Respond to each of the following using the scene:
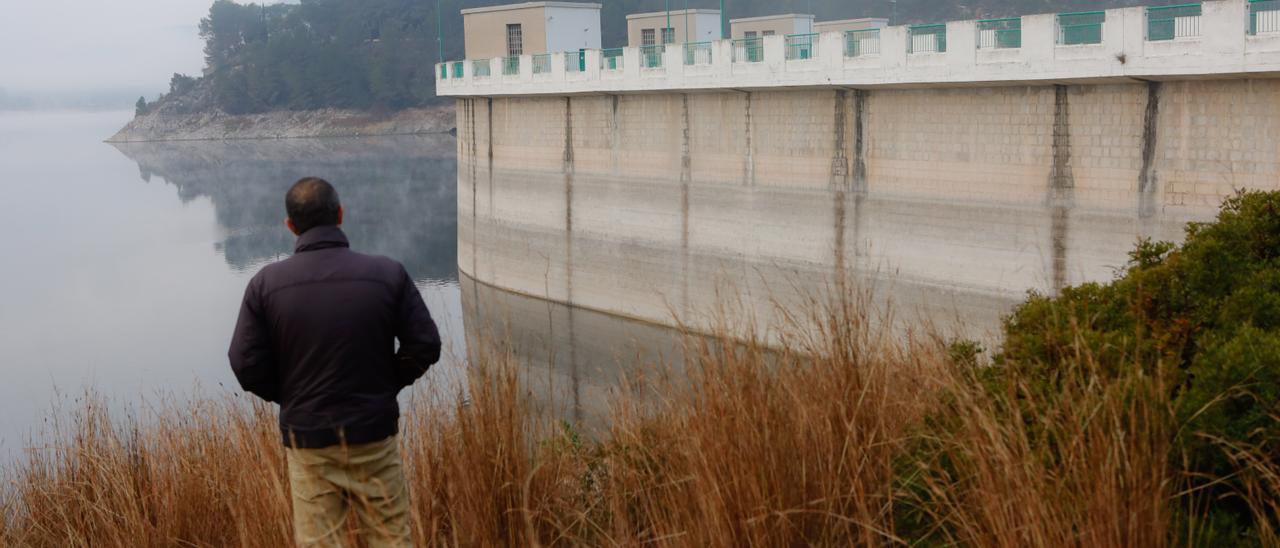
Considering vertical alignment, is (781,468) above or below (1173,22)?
below

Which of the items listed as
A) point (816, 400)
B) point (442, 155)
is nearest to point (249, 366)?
point (816, 400)

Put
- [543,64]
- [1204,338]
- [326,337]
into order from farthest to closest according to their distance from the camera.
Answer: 1. [543,64]
2. [1204,338]
3. [326,337]

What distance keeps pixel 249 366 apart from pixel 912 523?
220cm

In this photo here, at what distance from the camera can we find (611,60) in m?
25.0

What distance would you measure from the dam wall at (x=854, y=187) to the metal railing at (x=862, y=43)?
2.61 feet

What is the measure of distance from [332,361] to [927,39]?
15325 millimetres

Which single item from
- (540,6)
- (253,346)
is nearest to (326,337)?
(253,346)

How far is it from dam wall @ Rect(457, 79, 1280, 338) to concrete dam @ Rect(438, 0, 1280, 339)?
3 cm

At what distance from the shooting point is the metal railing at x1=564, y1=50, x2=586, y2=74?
84.2 ft

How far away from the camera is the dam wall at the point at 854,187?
1540 centimetres

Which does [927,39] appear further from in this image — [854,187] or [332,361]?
[332,361]

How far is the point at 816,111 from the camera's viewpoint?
811 inches

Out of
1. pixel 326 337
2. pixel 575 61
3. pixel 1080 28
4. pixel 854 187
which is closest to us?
pixel 326 337

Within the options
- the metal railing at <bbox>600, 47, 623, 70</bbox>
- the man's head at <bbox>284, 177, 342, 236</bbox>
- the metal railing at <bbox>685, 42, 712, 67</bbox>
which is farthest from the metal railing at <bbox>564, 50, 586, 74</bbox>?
the man's head at <bbox>284, 177, 342, 236</bbox>
